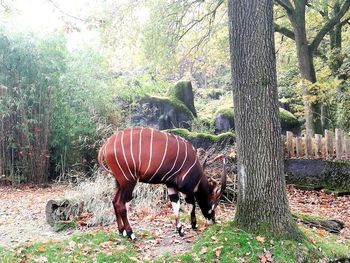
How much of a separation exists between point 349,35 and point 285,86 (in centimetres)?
331

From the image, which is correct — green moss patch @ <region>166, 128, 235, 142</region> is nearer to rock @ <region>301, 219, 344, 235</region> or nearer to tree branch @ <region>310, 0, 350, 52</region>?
rock @ <region>301, 219, 344, 235</region>

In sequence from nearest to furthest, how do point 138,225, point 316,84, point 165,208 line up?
point 138,225 → point 165,208 → point 316,84

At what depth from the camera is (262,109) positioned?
479 cm

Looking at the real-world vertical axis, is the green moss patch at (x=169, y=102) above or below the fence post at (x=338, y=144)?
above

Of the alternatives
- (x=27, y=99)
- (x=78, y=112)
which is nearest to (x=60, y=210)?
(x=27, y=99)

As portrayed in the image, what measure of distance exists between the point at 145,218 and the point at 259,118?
2393 mm

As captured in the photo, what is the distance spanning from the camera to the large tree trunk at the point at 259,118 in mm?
4773

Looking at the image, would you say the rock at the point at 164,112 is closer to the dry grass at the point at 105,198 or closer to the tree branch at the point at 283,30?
the tree branch at the point at 283,30

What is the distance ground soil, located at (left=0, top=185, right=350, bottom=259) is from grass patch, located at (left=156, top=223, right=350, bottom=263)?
0.75ft

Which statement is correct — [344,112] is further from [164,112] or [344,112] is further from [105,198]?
[105,198]

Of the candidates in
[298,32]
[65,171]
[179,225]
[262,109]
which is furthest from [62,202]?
[298,32]

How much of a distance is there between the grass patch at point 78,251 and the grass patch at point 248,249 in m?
0.50

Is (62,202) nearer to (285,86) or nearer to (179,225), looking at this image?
(179,225)

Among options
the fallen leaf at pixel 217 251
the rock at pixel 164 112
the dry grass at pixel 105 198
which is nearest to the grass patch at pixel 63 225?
the dry grass at pixel 105 198
